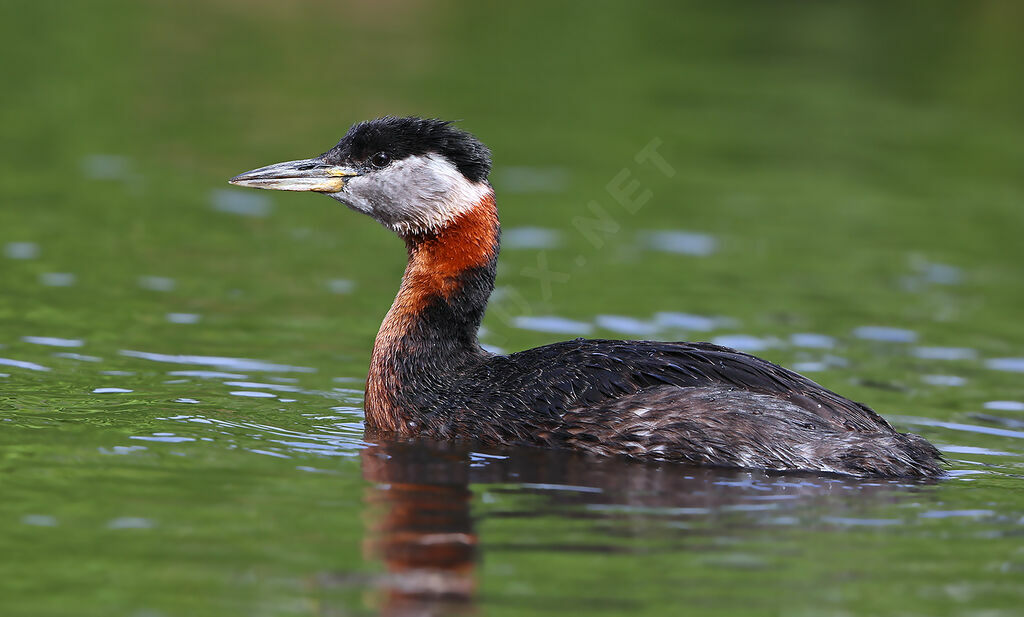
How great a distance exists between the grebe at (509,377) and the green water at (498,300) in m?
0.23

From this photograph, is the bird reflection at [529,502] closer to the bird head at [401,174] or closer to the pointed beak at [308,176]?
the bird head at [401,174]

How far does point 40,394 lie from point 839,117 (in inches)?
651

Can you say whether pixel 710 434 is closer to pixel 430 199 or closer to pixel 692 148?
pixel 430 199

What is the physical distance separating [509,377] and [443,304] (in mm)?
823

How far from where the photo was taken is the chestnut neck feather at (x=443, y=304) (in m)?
9.94

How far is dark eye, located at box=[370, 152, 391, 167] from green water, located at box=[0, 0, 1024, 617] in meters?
1.64

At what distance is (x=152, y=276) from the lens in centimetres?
1373

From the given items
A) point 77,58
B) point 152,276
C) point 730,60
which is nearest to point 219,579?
point 152,276

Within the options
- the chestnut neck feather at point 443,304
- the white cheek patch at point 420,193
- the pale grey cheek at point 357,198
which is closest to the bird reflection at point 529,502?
the chestnut neck feather at point 443,304

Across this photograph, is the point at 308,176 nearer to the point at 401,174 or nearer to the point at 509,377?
the point at 401,174

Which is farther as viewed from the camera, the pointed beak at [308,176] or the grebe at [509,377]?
the pointed beak at [308,176]

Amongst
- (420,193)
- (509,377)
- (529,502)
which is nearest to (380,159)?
(420,193)

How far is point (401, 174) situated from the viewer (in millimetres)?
10156

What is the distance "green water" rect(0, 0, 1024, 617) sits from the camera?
685cm
